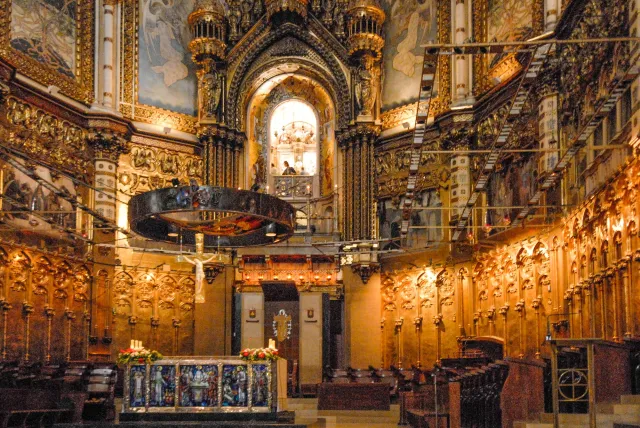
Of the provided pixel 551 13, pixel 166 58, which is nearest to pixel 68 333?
pixel 166 58

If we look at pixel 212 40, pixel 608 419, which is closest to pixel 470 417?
pixel 608 419

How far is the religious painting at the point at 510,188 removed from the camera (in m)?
24.6

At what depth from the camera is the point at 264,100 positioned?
35.2 m

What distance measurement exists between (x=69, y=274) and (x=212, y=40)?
10.4 m

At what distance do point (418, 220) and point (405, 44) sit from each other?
671 centimetres

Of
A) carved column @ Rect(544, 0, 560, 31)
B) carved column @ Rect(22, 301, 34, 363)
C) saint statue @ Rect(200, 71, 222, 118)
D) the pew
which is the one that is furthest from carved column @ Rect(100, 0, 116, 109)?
carved column @ Rect(544, 0, 560, 31)

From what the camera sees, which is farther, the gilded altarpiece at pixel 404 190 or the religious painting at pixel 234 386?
the gilded altarpiece at pixel 404 190

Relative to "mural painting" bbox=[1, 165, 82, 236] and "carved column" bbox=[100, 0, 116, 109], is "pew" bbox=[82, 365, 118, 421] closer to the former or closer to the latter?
"mural painting" bbox=[1, 165, 82, 236]

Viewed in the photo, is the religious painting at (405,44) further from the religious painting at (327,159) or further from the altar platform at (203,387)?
→ the altar platform at (203,387)

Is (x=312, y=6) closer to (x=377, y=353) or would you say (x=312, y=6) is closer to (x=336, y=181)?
(x=336, y=181)

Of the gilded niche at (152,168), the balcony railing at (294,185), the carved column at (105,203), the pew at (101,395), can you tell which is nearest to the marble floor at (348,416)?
the pew at (101,395)

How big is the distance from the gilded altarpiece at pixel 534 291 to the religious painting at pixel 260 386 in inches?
237

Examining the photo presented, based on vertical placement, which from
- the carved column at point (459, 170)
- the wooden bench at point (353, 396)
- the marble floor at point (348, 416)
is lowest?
the marble floor at point (348, 416)

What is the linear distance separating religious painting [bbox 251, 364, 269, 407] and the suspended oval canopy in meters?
3.26
